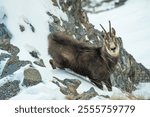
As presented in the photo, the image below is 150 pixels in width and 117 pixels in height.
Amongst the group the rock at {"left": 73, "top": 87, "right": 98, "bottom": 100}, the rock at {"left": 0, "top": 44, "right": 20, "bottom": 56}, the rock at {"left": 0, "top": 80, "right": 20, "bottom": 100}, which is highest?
the rock at {"left": 0, "top": 44, "right": 20, "bottom": 56}

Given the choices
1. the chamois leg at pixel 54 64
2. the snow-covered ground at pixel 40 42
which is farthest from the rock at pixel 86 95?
the chamois leg at pixel 54 64

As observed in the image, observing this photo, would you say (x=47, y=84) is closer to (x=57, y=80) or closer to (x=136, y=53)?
(x=57, y=80)

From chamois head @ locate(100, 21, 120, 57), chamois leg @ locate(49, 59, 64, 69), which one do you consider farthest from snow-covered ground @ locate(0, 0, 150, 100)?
chamois head @ locate(100, 21, 120, 57)

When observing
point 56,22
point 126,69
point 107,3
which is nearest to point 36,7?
point 56,22

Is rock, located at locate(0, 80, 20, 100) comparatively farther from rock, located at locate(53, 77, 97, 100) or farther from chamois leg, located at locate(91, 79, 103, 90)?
chamois leg, located at locate(91, 79, 103, 90)

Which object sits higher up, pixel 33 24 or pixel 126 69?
pixel 33 24
